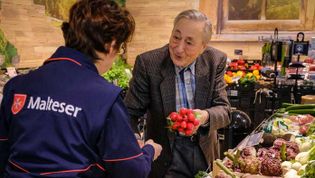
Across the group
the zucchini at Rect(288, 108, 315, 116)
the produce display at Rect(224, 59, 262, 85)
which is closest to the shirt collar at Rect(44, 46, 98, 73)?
the zucchini at Rect(288, 108, 315, 116)

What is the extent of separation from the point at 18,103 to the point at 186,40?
1.23 m

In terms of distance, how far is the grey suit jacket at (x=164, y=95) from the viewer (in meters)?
2.45

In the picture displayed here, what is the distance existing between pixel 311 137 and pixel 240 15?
6.70 metres

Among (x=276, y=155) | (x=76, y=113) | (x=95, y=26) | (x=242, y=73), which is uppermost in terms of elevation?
(x=95, y=26)

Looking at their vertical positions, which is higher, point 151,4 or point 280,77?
point 151,4

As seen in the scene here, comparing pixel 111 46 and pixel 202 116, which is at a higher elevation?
pixel 111 46

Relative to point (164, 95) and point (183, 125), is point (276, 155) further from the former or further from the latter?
point (164, 95)

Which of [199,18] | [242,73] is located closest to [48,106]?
[199,18]

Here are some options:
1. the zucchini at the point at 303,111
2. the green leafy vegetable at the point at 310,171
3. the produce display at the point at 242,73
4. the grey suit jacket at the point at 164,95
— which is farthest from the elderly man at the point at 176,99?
the produce display at the point at 242,73

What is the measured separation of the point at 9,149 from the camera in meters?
1.52

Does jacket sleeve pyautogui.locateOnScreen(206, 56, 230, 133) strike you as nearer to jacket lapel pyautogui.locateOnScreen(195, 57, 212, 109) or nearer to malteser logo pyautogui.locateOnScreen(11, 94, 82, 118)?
jacket lapel pyautogui.locateOnScreen(195, 57, 212, 109)

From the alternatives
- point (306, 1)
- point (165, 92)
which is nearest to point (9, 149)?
point (165, 92)

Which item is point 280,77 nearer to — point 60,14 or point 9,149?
point 60,14

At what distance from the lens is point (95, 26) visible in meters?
1.42
